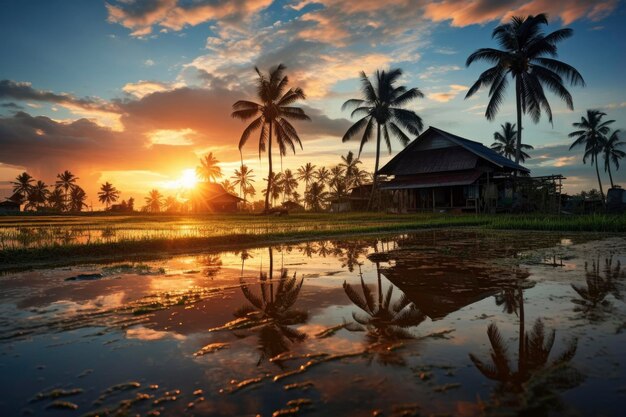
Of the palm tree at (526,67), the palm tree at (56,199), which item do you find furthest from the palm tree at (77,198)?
the palm tree at (526,67)

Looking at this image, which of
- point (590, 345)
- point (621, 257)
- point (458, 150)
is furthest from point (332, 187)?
point (590, 345)

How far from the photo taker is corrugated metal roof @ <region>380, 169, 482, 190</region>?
29.1 metres

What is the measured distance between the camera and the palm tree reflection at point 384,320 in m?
3.75

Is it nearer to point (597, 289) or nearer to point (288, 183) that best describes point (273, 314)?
point (597, 289)

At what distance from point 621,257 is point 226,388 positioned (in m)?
10.2

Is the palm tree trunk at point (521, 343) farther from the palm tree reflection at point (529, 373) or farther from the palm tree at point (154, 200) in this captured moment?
the palm tree at point (154, 200)

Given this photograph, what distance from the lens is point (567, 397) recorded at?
274 cm

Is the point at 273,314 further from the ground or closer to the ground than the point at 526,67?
closer to the ground

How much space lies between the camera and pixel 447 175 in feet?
105

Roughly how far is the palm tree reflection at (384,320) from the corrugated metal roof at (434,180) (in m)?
24.9

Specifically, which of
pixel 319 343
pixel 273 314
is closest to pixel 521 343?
pixel 319 343

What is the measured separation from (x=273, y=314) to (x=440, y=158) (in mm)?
31126

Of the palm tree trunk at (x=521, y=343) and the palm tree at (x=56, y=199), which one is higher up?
the palm tree at (x=56, y=199)

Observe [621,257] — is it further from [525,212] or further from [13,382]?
[525,212]
